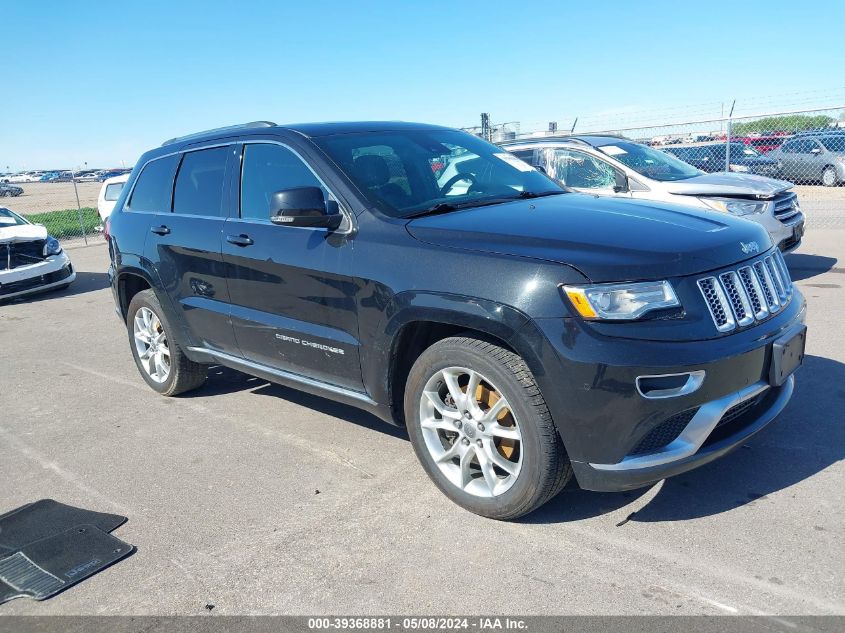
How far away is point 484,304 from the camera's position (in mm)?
3156

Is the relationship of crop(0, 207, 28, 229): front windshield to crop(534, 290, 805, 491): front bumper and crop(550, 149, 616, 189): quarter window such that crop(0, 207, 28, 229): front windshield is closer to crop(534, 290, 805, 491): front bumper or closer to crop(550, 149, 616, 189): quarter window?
crop(550, 149, 616, 189): quarter window

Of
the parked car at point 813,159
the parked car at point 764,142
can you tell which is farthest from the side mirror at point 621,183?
the parked car at point 813,159

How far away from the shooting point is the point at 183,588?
311cm

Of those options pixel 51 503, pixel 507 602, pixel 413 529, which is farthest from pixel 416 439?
pixel 51 503

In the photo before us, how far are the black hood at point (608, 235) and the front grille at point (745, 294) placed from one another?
7 cm

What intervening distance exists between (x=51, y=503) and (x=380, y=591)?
2.09m

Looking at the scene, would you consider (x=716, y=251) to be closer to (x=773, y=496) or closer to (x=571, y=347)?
(x=571, y=347)

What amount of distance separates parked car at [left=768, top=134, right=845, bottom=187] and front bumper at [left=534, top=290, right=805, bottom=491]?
59.7ft

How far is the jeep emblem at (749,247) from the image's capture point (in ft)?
11.1

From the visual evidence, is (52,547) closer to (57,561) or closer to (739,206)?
(57,561)

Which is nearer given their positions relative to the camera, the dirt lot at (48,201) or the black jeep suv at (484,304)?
the black jeep suv at (484,304)

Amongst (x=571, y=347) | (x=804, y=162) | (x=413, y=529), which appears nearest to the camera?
(x=571, y=347)

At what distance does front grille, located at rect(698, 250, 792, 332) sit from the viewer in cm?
309

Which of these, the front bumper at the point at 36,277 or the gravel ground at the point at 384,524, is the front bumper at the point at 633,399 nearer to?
the gravel ground at the point at 384,524
